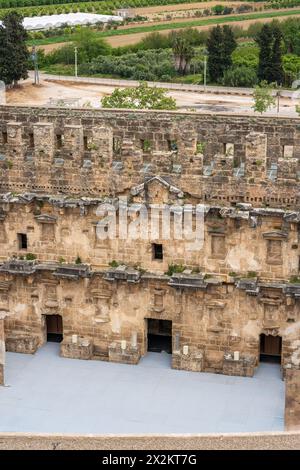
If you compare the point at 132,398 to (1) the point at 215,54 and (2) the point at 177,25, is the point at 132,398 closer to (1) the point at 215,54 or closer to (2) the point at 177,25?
(1) the point at 215,54

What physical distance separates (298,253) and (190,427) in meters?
6.27

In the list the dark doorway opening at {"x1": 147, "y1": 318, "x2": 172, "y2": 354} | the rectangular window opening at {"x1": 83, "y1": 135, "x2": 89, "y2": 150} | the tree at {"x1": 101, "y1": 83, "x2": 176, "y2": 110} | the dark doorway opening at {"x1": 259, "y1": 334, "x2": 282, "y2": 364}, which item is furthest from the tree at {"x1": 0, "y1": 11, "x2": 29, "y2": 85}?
the dark doorway opening at {"x1": 259, "y1": 334, "x2": 282, "y2": 364}

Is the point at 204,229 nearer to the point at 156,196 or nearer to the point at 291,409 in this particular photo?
the point at 156,196

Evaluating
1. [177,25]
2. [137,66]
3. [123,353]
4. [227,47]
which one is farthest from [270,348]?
[177,25]

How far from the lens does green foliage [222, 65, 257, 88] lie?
88438 millimetres

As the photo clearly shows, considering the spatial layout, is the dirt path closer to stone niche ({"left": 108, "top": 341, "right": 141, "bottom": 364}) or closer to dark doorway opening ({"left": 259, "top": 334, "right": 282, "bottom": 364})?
dark doorway opening ({"left": 259, "top": 334, "right": 282, "bottom": 364})

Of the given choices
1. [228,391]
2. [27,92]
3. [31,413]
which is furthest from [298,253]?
[27,92]

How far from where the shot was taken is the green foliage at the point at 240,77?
88.4 m

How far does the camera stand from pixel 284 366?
27.0 meters

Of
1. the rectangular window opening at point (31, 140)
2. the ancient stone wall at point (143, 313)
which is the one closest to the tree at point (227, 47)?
the rectangular window opening at point (31, 140)

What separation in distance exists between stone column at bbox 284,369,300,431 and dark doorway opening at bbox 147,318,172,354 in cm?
613

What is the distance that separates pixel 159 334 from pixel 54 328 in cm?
364

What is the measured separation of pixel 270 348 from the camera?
92.8 feet

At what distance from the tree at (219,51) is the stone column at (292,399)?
69.9 metres
